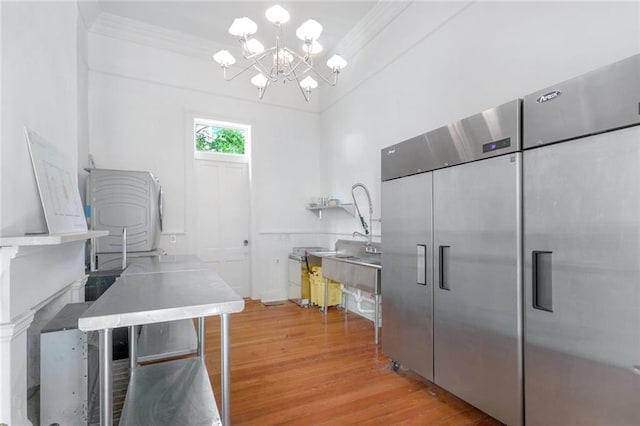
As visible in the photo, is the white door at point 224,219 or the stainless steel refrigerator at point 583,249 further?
the white door at point 224,219

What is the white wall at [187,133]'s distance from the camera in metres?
4.22

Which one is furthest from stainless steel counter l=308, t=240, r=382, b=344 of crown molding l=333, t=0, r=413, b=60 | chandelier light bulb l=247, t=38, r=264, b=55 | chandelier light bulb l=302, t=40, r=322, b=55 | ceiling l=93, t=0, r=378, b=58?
ceiling l=93, t=0, r=378, b=58

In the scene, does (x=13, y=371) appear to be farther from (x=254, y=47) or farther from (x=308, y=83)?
(x=308, y=83)

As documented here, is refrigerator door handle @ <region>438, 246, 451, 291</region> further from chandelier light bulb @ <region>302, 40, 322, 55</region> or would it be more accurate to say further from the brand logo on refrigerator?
chandelier light bulb @ <region>302, 40, 322, 55</region>

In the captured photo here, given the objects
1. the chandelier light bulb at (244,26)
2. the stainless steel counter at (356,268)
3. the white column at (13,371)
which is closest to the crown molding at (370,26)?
the chandelier light bulb at (244,26)

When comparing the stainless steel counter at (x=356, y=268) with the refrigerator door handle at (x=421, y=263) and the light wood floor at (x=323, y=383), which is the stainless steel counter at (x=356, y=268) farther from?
the refrigerator door handle at (x=421, y=263)

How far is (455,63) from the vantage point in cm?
302

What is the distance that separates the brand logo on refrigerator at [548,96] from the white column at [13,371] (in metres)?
2.85

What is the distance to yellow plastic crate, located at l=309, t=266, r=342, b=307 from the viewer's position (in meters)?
4.70

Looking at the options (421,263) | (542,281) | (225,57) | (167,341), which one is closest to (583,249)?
(542,281)

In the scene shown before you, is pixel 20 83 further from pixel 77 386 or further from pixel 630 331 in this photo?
pixel 630 331

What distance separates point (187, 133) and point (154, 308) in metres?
4.08

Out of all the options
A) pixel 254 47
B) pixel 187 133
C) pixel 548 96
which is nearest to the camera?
pixel 548 96

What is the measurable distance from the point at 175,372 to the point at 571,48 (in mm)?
3575
